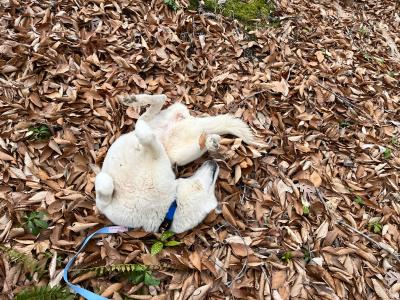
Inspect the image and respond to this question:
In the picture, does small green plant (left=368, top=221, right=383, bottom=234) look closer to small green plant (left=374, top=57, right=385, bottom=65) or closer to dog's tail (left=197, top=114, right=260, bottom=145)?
dog's tail (left=197, top=114, right=260, bottom=145)

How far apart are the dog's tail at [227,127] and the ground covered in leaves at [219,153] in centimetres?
11

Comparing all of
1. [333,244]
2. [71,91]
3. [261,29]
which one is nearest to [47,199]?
[71,91]

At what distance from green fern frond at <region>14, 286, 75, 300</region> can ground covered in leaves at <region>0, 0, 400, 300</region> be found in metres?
0.22

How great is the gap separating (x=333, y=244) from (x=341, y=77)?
221cm

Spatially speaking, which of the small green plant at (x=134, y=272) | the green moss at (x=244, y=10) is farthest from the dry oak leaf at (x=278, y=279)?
the green moss at (x=244, y=10)

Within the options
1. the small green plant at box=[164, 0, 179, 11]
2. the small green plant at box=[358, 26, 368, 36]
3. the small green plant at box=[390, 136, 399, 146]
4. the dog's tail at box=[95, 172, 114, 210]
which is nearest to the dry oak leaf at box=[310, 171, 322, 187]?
the small green plant at box=[390, 136, 399, 146]

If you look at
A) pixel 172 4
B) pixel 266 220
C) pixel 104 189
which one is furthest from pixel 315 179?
pixel 172 4

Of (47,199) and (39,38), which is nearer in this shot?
(47,199)

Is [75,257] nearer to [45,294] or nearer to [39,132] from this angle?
[45,294]

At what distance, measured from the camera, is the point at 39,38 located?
366cm

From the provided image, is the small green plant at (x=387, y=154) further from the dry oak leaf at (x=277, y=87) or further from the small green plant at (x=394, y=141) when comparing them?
the dry oak leaf at (x=277, y=87)

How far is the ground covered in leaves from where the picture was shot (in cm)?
276

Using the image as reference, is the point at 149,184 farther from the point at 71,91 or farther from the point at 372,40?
the point at 372,40

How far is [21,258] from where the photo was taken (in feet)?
8.17
